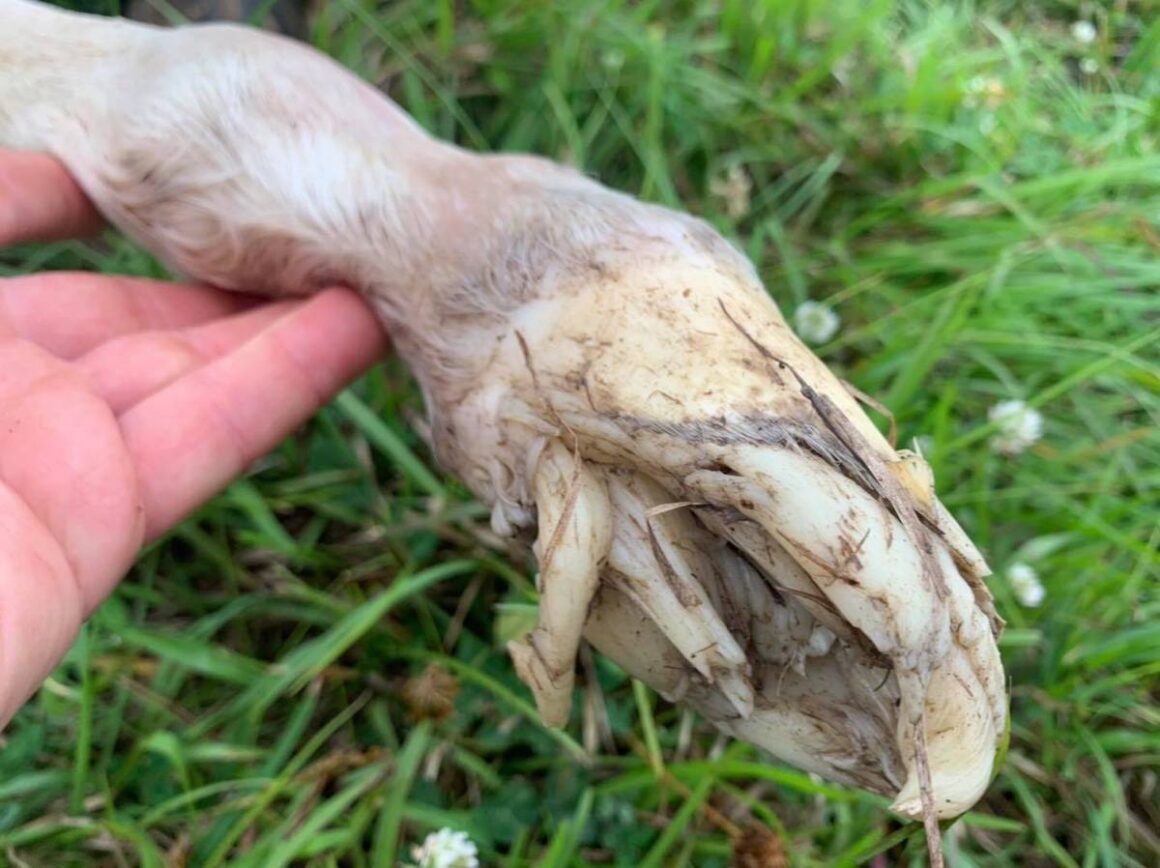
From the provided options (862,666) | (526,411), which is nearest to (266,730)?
(526,411)

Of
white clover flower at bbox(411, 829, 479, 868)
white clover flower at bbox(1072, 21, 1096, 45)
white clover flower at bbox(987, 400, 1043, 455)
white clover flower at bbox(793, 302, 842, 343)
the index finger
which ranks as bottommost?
white clover flower at bbox(411, 829, 479, 868)

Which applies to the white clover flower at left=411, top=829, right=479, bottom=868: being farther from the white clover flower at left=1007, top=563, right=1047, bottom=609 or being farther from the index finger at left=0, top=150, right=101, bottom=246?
the index finger at left=0, top=150, right=101, bottom=246

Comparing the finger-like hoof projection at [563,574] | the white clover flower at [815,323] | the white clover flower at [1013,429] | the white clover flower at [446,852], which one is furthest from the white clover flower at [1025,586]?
the white clover flower at [446,852]

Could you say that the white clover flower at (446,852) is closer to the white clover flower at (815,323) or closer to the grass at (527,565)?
the grass at (527,565)

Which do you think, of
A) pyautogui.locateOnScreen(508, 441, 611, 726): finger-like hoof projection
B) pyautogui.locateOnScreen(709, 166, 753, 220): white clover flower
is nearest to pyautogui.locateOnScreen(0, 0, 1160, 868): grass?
pyautogui.locateOnScreen(709, 166, 753, 220): white clover flower

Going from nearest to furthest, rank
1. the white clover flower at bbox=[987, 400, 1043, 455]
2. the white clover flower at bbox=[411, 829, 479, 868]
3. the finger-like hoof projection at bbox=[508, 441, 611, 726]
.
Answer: the finger-like hoof projection at bbox=[508, 441, 611, 726], the white clover flower at bbox=[411, 829, 479, 868], the white clover flower at bbox=[987, 400, 1043, 455]

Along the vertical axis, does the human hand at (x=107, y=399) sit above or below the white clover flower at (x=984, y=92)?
below

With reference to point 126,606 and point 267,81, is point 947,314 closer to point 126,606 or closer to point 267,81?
point 267,81
